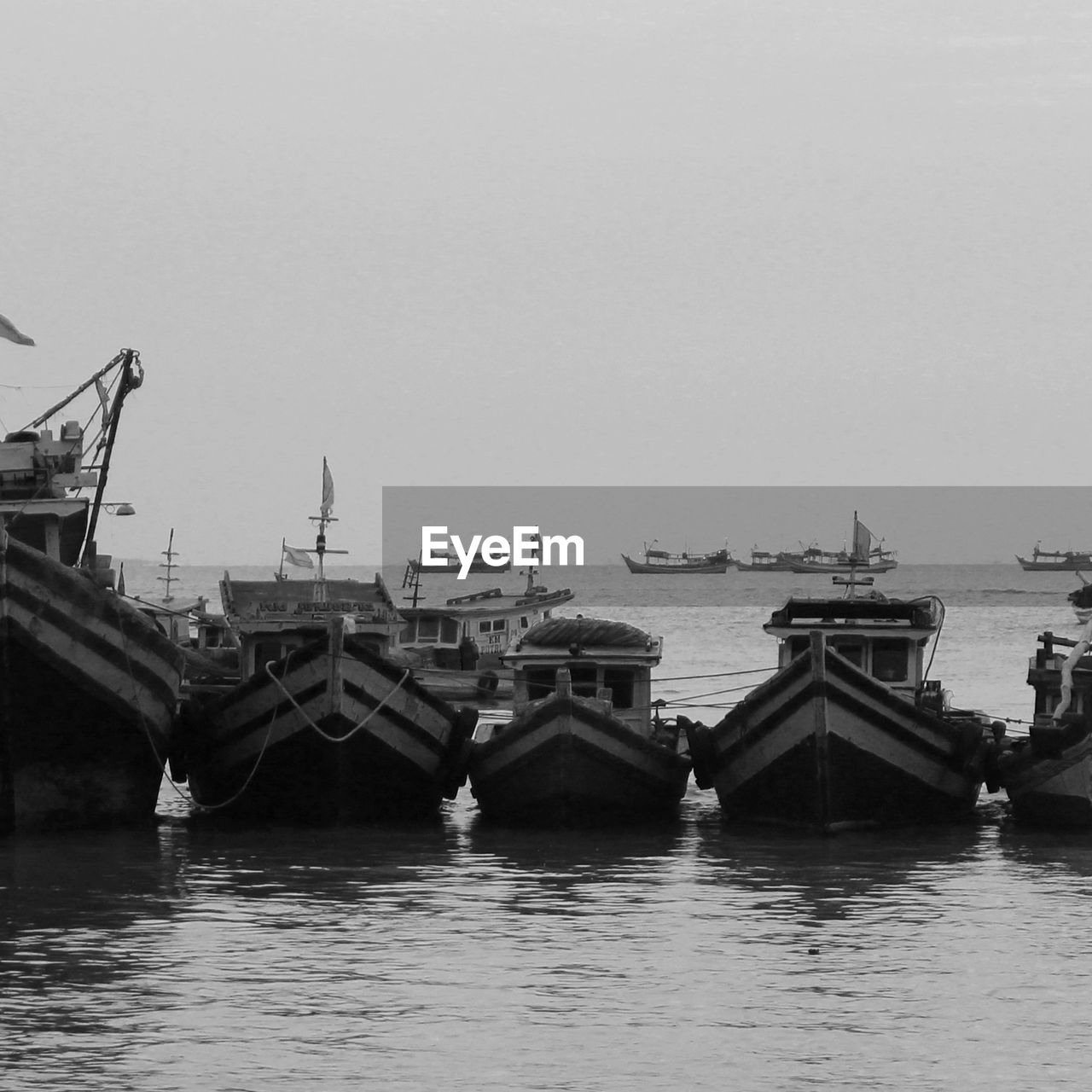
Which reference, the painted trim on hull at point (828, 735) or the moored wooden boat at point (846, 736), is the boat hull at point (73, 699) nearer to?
the moored wooden boat at point (846, 736)

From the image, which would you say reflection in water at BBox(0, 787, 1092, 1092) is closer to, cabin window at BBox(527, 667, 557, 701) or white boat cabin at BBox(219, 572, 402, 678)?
cabin window at BBox(527, 667, 557, 701)

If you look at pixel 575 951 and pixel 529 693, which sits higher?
Answer: pixel 529 693

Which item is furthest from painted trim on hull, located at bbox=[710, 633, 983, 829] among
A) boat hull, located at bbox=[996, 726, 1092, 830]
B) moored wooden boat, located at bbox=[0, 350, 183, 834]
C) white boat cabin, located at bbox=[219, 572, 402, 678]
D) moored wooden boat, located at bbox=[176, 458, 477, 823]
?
moored wooden boat, located at bbox=[0, 350, 183, 834]

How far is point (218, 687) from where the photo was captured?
33.8 m

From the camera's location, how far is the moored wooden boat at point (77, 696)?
90.6 ft

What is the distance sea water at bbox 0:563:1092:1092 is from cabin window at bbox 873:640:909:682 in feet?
8.50

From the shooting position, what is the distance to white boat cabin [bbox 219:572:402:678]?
32.9m

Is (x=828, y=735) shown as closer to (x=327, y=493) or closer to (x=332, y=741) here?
(x=332, y=741)

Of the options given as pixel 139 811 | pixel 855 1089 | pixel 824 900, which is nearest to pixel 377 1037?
pixel 855 1089

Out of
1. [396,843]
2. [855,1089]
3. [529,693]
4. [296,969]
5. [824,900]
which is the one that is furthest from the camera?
[529,693]

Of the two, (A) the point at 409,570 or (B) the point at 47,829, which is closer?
(B) the point at 47,829

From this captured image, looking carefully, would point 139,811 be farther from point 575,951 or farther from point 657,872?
point 575,951

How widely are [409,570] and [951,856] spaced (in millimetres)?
54311

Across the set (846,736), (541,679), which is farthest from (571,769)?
(846,736)
